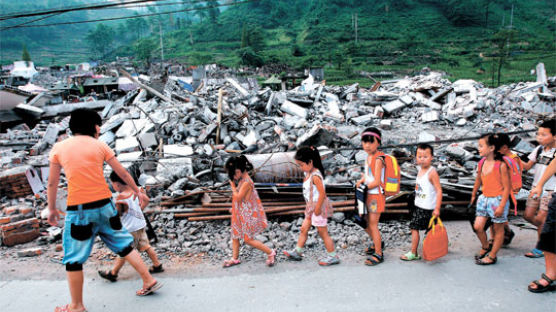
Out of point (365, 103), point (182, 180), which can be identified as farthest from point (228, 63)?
point (182, 180)

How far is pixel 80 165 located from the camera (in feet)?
8.75

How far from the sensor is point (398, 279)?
3115 mm

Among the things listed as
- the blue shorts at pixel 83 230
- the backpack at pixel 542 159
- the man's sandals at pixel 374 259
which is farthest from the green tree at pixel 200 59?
the backpack at pixel 542 159

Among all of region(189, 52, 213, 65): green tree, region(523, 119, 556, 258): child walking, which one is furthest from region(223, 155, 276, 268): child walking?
region(189, 52, 213, 65): green tree

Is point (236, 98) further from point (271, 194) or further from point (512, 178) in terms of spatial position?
point (512, 178)

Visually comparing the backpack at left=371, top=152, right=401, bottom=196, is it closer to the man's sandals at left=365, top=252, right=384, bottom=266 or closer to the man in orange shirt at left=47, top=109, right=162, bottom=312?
the man's sandals at left=365, top=252, right=384, bottom=266

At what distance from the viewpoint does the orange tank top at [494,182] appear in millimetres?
3166

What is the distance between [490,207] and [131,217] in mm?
3621

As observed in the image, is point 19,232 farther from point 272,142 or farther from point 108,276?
point 272,142

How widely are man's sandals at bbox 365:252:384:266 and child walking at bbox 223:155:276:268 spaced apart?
101cm

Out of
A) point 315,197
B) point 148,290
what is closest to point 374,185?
point 315,197

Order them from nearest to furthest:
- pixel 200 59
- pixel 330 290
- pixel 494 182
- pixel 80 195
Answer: pixel 80 195
pixel 330 290
pixel 494 182
pixel 200 59

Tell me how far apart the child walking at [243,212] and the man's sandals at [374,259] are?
1006 mm

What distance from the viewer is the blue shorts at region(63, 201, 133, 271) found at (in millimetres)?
2656
